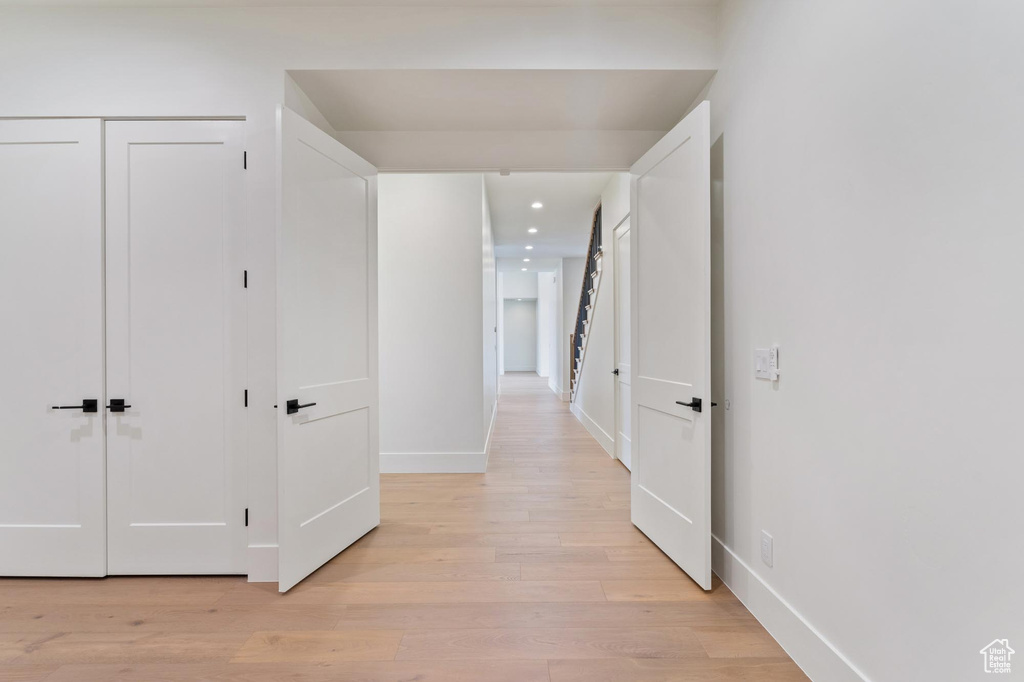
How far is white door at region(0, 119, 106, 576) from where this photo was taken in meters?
2.27

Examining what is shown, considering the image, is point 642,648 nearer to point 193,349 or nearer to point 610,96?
point 193,349

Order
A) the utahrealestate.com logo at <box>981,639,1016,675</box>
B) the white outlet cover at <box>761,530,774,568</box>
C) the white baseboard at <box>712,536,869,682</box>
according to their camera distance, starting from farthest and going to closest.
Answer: the white outlet cover at <box>761,530,774,568</box> → the white baseboard at <box>712,536,869,682</box> → the utahrealestate.com logo at <box>981,639,1016,675</box>

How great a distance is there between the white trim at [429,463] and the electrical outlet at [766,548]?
2595 millimetres

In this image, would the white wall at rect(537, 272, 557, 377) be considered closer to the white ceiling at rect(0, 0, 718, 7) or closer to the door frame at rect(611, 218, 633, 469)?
the door frame at rect(611, 218, 633, 469)

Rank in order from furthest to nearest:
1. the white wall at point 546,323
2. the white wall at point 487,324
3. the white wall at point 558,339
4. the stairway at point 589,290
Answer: the white wall at point 546,323, the white wall at point 558,339, the stairway at point 589,290, the white wall at point 487,324

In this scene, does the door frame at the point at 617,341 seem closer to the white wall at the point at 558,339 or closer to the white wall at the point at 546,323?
the white wall at the point at 558,339

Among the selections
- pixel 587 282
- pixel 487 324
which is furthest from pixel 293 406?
pixel 587 282

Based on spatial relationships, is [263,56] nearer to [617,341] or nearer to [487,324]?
A: [487,324]

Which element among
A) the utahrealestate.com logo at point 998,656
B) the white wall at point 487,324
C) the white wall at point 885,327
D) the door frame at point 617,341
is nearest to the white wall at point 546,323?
the white wall at point 487,324

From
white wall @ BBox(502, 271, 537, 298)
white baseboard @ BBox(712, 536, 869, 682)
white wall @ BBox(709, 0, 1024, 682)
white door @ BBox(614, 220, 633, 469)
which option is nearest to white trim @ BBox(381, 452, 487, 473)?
white door @ BBox(614, 220, 633, 469)

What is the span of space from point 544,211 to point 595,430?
302 cm

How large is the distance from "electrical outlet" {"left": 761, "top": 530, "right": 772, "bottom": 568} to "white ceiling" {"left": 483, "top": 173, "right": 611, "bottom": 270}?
12.3 ft

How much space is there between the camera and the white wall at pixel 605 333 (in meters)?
4.41

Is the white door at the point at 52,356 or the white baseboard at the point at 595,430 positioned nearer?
the white door at the point at 52,356
